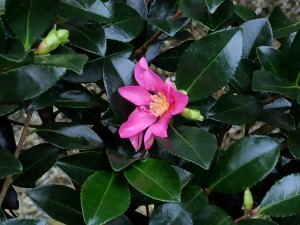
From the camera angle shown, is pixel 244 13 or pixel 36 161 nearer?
pixel 36 161

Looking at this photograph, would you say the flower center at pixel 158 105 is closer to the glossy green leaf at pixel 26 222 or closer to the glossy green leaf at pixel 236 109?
the glossy green leaf at pixel 236 109

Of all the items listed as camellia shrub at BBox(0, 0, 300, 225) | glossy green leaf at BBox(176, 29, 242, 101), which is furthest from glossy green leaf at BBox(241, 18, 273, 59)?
glossy green leaf at BBox(176, 29, 242, 101)

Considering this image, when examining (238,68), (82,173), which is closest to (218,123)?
(238,68)

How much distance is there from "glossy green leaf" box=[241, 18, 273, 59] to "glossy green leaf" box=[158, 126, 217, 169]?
176mm

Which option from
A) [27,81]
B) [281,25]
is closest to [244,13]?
[281,25]

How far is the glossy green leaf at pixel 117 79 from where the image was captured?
67 centimetres

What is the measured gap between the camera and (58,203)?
0.70 meters

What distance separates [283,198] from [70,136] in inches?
10.1

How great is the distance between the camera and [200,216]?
67 cm

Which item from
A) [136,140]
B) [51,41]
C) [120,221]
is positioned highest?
[51,41]

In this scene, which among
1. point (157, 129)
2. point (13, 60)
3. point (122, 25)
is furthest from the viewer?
point (122, 25)

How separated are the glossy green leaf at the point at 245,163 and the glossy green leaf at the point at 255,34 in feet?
0.47

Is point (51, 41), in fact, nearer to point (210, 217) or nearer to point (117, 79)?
point (117, 79)

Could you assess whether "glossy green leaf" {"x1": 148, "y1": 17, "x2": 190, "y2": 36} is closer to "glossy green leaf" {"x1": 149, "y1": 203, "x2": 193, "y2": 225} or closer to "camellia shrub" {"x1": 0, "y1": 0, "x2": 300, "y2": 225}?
"camellia shrub" {"x1": 0, "y1": 0, "x2": 300, "y2": 225}
